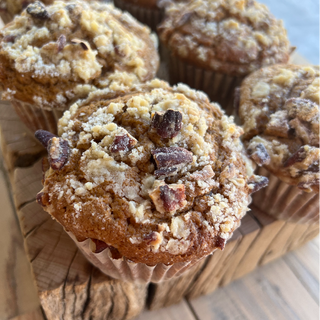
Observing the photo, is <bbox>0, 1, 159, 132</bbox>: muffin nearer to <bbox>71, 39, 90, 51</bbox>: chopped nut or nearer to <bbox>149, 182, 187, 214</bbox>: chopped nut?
<bbox>71, 39, 90, 51</bbox>: chopped nut

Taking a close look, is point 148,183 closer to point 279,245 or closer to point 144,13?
point 279,245

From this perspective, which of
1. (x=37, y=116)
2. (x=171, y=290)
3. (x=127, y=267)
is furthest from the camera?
(x=171, y=290)

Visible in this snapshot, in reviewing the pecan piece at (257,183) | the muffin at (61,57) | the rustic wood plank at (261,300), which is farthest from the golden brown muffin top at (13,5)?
the rustic wood plank at (261,300)

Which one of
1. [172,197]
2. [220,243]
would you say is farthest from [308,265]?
[172,197]

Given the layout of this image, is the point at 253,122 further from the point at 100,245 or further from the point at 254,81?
the point at 100,245

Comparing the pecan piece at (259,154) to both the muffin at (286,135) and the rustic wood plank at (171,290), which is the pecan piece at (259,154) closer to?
the muffin at (286,135)

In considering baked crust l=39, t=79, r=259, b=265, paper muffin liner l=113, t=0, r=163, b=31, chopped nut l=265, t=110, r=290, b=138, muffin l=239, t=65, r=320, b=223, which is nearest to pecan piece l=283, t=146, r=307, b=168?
muffin l=239, t=65, r=320, b=223

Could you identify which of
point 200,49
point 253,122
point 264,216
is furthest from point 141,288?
point 200,49
